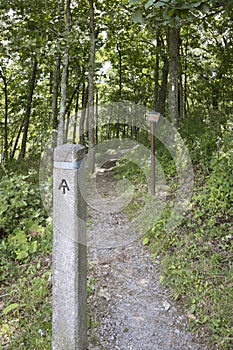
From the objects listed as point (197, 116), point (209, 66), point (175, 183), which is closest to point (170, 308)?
point (175, 183)

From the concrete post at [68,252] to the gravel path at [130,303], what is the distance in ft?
1.76

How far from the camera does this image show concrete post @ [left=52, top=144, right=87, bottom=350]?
2365 mm

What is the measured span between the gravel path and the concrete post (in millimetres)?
538

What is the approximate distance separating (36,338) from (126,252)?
196cm

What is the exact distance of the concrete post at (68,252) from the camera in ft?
7.76

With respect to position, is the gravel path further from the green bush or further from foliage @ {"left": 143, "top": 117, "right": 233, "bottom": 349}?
the green bush

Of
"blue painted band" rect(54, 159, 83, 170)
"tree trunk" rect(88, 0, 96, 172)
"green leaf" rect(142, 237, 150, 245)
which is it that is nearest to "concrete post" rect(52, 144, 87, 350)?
"blue painted band" rect(54, 159, 83, 170)

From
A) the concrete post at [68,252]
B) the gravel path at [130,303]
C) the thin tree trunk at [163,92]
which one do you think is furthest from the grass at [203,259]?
the thin tree trunk at [163,92]

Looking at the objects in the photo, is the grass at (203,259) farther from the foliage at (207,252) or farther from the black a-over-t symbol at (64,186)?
the black a-over-t symbol at (64,186)

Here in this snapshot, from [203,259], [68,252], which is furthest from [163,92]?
[68,252]

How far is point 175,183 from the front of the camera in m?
5.96

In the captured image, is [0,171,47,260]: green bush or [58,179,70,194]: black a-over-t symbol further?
[0,171,47,260]: green bush

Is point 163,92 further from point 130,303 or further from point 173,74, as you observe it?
point 130,303

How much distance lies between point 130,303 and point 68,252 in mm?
1534
